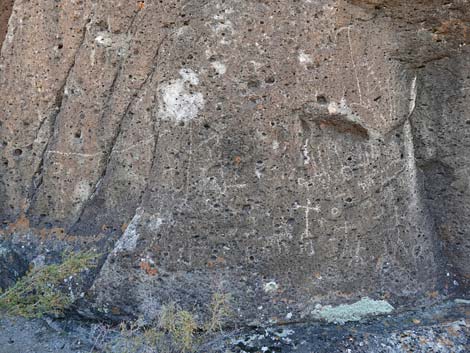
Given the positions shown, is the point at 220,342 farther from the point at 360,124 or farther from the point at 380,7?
the point at 380,7

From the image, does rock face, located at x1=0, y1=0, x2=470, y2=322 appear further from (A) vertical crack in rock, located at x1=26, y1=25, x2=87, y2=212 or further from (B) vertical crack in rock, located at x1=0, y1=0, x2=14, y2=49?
(B) vertical crack in rock, located at x1=0, y1=0, x2=14, y2=49

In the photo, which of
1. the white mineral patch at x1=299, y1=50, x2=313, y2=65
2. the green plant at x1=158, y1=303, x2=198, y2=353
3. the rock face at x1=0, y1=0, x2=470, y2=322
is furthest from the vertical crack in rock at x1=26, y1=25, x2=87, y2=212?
the white mineral patch at x1=299, y1=50, x2=313, y2=65

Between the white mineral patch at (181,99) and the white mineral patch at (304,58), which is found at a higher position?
the white mineral patch at (304,58)

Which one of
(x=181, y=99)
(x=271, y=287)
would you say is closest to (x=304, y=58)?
(x=181, y=99)

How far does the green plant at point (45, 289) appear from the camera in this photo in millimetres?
2523

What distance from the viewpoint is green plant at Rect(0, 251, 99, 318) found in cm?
252

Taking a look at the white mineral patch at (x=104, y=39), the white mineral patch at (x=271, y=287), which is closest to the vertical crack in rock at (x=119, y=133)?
the white mineral patch at (x=104, y=39)

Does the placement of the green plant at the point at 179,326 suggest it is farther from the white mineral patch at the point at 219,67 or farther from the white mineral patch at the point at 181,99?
the white mineral patch at the point at 219,67

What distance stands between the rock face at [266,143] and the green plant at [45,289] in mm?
125

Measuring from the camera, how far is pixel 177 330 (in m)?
2.47

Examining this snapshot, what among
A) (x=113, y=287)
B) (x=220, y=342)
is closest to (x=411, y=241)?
(x=220, y=342)

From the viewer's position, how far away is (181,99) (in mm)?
2686

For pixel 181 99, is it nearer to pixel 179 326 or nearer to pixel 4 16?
pixel 179 326

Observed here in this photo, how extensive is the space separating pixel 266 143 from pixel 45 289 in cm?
127
